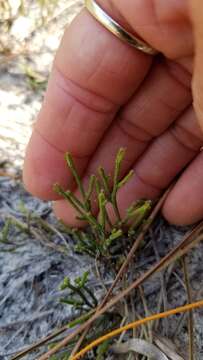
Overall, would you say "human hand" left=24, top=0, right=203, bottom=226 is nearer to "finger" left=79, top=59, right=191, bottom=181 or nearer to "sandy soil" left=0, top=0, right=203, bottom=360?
"finger" left=79, top=59, right=191, bottom=181

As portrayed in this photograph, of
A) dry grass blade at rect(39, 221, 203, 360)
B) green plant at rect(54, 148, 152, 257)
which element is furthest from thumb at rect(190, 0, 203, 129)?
dry grass blade at rect(39, 221, 203, 360)

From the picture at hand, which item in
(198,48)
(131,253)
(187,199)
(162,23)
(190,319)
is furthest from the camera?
(187,199)

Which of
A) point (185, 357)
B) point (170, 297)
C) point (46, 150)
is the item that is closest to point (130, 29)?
point (46, 150)

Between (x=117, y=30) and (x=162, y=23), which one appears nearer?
(x=162, y=23)

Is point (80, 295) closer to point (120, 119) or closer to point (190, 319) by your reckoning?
point (190, 319)

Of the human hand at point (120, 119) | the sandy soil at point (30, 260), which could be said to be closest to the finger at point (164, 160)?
the human hand at point (120, 119)

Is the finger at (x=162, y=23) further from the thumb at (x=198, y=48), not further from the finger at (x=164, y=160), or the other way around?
the finger at (x=164, y=160)

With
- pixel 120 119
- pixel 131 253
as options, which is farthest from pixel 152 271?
pixel 120 119
